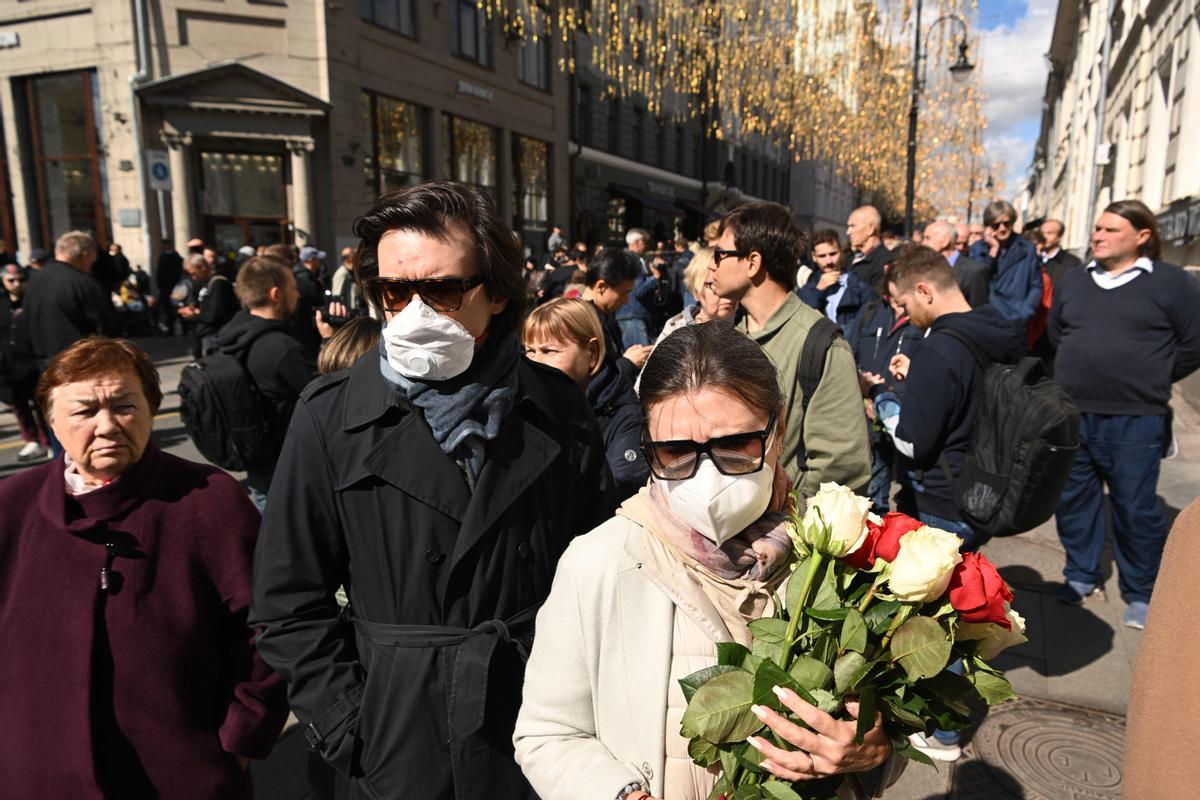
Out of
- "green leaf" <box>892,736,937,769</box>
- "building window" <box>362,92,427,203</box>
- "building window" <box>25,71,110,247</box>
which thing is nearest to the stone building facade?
"green leaf" <box>892,736,937,769</box>

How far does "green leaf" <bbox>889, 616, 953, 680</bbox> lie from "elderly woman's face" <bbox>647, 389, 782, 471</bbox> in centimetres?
45

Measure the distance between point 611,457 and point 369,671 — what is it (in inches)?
61.4

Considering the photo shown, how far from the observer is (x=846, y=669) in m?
1.27

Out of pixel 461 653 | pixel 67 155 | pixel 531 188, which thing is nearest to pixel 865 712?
pixel 461 653

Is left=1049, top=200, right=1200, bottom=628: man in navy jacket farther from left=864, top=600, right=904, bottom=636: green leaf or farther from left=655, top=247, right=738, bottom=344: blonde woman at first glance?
left=864, top=600, right=904, bottom=636: green leaf

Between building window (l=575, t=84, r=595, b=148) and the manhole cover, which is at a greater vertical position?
building window (l=575, t=84, r=595, b=148)

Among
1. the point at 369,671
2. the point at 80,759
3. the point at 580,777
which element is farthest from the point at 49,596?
the point at 580,777

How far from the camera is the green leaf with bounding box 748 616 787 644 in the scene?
1364 mm

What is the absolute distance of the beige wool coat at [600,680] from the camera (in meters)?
1.51

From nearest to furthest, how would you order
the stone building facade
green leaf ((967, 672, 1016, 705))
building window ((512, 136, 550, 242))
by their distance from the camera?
green leaf ((967, 672, 1016, 705))
the stone building facade
building window ((512, 136, 550, 242))

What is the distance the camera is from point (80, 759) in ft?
6.19

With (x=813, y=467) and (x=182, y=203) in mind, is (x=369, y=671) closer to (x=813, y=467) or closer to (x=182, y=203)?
(x=813, y=467)

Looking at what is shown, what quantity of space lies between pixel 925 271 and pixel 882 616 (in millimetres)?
2677

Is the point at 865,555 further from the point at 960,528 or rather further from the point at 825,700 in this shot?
the point at 960,528
